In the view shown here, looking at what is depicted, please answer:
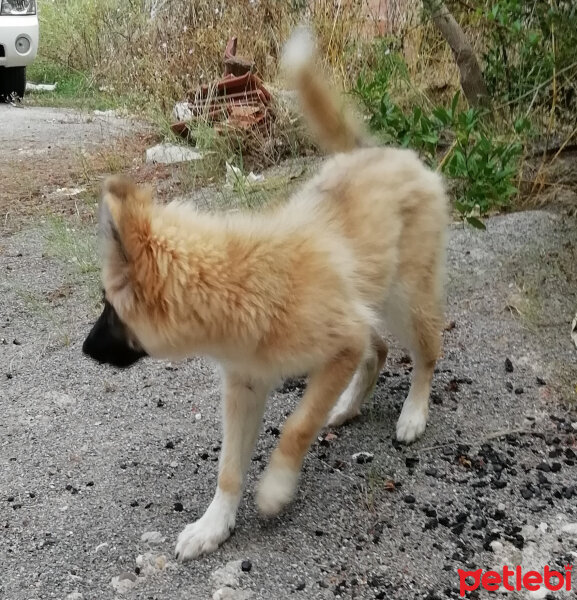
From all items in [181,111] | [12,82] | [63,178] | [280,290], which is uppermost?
[280,290]

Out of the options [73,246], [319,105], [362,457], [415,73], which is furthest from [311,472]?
[415,73]

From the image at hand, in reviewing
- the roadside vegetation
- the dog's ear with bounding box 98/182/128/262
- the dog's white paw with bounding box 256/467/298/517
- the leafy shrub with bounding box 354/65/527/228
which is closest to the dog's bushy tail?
the leafy shrub with bounding box 354/65/527/228

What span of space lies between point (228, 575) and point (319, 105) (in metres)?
1.94

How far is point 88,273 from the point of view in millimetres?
4527

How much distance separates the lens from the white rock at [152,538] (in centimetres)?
240

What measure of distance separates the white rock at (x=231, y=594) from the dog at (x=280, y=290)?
0.21 metres

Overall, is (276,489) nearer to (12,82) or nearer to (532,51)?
(532,51)

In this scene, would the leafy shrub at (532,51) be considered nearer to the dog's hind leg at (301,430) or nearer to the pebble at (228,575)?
the dog's hind leg at (301,430)

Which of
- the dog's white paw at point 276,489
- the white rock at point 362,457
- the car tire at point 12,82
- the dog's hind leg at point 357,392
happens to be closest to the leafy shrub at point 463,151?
the dog's hind leg at point 357,392

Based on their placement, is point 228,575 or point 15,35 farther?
point 15,35

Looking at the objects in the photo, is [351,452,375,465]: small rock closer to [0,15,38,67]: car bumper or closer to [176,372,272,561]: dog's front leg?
[176,372,272,561]: dog's front leg

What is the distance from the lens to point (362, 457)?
112 inches

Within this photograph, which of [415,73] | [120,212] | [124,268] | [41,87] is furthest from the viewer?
[41,87]

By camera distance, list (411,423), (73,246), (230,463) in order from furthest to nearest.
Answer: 1. (73,246)
2. (411,423)
3. (230,463)
